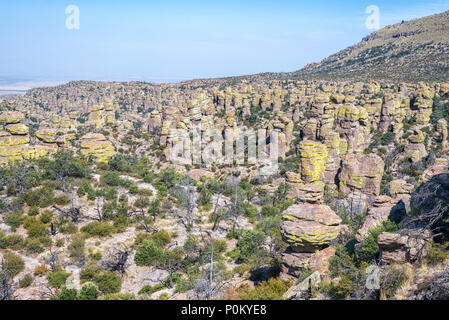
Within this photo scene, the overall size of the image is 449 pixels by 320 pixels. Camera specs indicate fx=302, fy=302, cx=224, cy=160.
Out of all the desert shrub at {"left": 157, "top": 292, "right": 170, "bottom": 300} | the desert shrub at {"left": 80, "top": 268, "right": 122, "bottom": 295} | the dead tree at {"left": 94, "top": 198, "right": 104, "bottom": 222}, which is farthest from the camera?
the dead tree at {"left": 94, "top": 198, "right": 104, "bottom": 222}

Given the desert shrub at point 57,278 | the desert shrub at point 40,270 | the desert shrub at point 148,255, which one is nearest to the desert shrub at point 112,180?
the desert shrub at point 148,255

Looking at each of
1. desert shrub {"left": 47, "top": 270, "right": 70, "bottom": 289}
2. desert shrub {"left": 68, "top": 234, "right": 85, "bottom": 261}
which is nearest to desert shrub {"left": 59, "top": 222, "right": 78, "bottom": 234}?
desert shrub {"left": 68, "top": 234, "right": 85, "bottom": 261}

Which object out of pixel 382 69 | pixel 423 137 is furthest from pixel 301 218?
pixel 382 69

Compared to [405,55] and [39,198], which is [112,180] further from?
[405,55]

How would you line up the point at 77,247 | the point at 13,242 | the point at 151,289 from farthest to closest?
the point at 77,247
the point at 13,242
the point at 151,289

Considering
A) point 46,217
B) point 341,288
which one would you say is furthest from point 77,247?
point 341,288

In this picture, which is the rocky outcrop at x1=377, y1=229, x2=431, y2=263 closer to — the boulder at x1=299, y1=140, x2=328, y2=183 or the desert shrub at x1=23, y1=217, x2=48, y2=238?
the desert shrub at x1=23, y1=217, x2=48, y2=238
